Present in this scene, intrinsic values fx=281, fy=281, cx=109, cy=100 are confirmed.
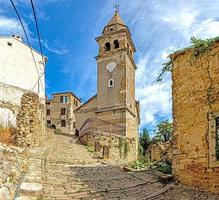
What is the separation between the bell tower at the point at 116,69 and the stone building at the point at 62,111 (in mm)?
22580

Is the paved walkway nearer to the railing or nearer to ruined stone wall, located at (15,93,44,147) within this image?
ruined stone wall, located at (15,93,44,147)

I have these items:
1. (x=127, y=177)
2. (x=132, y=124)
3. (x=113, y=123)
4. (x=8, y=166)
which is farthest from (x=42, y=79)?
(x=8, y=166)

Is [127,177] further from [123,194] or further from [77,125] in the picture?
[77,125]

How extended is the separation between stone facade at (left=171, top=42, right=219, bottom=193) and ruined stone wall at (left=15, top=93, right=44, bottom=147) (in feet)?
28.6

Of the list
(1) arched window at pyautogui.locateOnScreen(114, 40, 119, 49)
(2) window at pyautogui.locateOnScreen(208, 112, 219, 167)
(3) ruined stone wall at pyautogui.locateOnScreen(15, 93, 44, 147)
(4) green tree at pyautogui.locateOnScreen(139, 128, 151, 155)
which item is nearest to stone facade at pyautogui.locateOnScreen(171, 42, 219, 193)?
(2) window at pyautogui.locateOnScreen(208, 112, 219, 167)

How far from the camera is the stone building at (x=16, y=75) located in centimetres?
1866

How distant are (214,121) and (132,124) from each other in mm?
20104

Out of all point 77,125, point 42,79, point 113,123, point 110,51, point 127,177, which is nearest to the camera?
point 127,177

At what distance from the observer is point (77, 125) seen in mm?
32125

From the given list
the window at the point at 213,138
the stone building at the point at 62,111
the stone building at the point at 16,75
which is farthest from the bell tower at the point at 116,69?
the stone building at the point at 62,111

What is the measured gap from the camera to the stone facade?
7.73 m

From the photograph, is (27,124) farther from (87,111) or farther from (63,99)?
(63,99)

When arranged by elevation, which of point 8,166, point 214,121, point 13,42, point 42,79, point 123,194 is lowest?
point 123,194

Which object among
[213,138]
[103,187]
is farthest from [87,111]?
[213,138]
